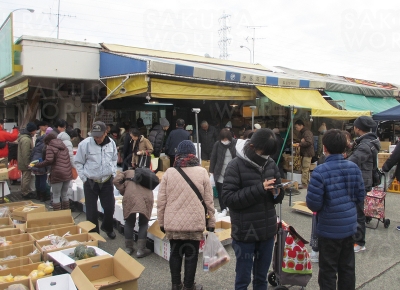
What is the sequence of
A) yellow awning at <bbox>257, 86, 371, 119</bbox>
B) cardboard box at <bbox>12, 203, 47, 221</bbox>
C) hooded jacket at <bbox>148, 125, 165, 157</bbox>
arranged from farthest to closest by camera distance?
yellow awning at <bbox>257, 86, 371, 119</bbox>
hooded jacket at <bbox>148, 125, 165, 157</bbox>
cardboard box at <bbox>12, 203, 47, 221</bbox>

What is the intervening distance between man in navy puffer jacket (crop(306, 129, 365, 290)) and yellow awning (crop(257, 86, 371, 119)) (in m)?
4.97

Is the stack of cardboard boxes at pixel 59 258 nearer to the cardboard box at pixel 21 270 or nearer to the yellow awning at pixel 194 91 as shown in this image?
the cardboard box at pixel 21 270

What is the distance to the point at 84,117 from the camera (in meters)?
9.19

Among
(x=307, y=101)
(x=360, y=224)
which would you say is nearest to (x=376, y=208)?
(x=360, y=224)

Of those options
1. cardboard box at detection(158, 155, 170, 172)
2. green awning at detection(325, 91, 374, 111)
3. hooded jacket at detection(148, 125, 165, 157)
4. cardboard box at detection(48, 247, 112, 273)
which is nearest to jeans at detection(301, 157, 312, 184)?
green awning at detection(325, 91, 374, 111)

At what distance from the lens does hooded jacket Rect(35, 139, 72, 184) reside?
5534mm

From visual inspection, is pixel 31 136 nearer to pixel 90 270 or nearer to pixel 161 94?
pixel 161 94

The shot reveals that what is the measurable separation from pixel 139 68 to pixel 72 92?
10.0 ft

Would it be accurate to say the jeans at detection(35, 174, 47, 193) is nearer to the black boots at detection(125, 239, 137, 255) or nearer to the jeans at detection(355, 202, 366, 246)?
the black boots at detection(125, 239, 137, 255)

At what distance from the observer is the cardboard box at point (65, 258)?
3.29 m

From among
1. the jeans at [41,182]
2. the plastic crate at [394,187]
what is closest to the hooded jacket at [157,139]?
the jeans at [41,182]

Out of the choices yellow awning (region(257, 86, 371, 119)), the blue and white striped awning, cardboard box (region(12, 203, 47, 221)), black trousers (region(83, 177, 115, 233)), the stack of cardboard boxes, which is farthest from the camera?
yellow awning (region(257, 86, 371, 119))

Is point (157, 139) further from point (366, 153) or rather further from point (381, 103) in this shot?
point (381, 103)

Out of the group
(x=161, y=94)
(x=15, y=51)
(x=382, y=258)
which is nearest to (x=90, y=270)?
(x=382, y=258)
